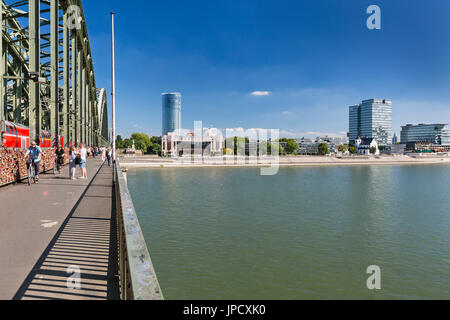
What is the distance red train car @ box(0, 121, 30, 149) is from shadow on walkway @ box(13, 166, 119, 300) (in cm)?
1102

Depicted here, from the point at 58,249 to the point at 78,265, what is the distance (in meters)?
0.72

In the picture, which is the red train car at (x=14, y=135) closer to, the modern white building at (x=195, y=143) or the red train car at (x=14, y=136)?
the red train car at (x=14, y=136)

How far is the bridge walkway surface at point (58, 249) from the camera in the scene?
4379mm

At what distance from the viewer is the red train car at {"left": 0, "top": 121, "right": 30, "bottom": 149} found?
17.7m

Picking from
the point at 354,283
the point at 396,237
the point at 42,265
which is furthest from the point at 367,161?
the point at 42,265

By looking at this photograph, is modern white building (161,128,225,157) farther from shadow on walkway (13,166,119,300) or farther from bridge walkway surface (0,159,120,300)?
shadow on walkway (13,166,119,300)

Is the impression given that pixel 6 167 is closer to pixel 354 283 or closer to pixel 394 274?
pixel 354 283

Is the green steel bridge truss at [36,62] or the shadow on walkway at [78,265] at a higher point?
the green steel bridge truss at [36,62]

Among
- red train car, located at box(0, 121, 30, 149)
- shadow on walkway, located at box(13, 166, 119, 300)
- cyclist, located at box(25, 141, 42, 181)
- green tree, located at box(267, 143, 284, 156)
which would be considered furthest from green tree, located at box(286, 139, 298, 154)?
shadow on walkway, located at box(13, 166, 119, 300)

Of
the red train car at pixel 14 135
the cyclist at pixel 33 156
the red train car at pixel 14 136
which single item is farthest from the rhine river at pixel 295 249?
the red train car at pixel 14 136

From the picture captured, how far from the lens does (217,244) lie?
597 inches

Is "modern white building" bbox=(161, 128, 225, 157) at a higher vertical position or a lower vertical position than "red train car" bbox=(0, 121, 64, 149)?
higher

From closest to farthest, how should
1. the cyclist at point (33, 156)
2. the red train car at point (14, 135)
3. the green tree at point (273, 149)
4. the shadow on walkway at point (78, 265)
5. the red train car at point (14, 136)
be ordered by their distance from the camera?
the shadow on walkway at point (78, 265), the cyclist at point (33, 156), the red train car at point (14, 135), the red train car at point (14, 136), the green tree at point (273, 149)

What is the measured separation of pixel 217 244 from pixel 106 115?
15794 centimetres
